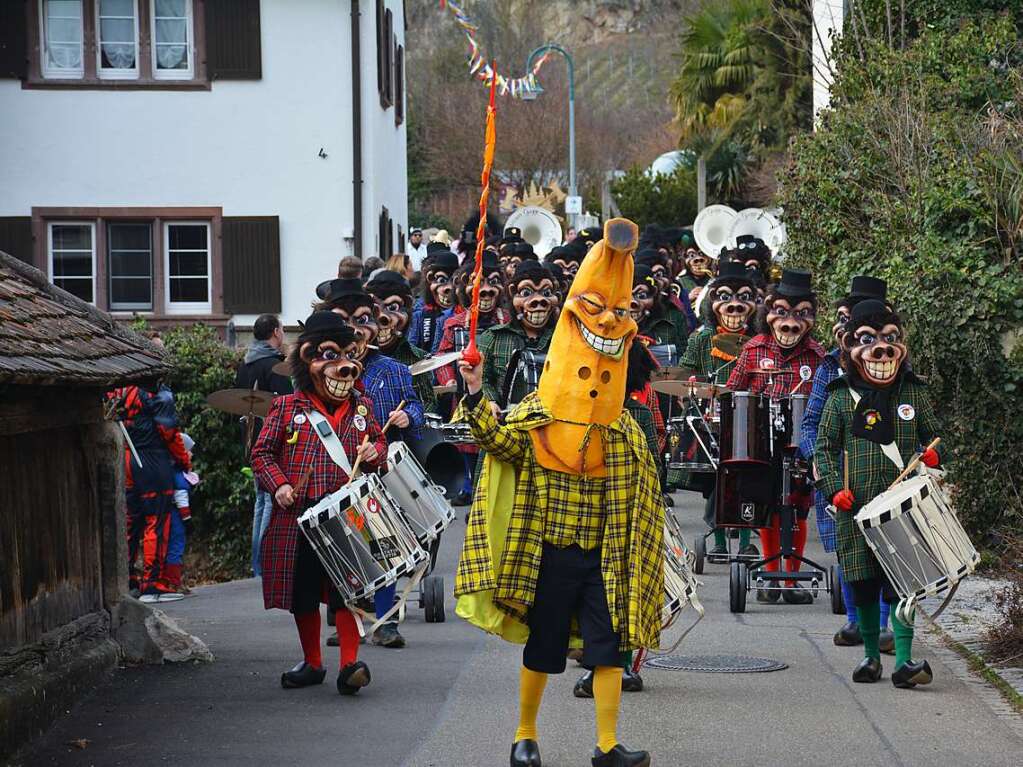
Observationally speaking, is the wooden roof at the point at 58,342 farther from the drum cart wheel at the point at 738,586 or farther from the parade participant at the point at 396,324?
the drum cart wheel at the point at 738,586

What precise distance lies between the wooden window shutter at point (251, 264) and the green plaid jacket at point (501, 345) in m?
14.2

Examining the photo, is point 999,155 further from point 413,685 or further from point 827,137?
point 413,685

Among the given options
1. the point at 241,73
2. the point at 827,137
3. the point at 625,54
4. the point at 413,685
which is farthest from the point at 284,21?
the point at 625,54

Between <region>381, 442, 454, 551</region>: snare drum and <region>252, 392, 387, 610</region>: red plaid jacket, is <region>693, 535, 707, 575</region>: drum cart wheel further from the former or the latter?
<region>252, 392, 387, 610</region>: red plaid jacket

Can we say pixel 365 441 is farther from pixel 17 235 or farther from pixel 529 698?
pixel 17 235

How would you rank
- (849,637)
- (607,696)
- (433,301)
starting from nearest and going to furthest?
(607,696)
(849,637)
(433,301)

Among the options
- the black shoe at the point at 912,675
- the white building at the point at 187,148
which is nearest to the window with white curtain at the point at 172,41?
Result: the white building at the point at 187,148

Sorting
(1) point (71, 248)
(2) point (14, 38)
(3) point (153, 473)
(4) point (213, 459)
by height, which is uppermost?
(2) point (14, 38)

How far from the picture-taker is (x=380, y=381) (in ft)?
30.7

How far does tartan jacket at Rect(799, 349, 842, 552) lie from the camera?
8.80 m

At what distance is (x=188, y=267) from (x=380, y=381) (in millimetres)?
15987

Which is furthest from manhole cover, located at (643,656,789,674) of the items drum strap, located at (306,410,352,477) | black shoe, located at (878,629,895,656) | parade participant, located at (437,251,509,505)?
parade participant, located at (437,251,509,505)

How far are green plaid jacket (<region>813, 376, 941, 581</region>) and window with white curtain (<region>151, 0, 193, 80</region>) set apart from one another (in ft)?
→ 58.5

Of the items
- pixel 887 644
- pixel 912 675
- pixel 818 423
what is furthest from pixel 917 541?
pixel 887 644
